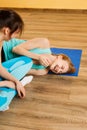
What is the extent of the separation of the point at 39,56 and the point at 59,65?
0.19 metres

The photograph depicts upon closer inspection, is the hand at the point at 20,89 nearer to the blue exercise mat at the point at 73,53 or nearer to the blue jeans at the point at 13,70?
the blue jeans at the point at 13,70

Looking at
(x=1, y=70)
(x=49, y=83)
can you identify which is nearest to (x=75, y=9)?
(x=49, y=83)

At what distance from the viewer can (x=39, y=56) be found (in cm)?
204

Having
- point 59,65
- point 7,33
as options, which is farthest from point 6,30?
point 59,65

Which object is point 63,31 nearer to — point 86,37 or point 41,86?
point 86,37

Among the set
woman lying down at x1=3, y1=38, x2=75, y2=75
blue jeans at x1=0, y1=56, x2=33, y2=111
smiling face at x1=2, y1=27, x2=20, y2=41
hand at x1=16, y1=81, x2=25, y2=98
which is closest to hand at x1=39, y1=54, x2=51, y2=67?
woman lying down at x1=3, y1=38, x2=75, y2=75

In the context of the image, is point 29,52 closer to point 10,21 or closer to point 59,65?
point 59,65

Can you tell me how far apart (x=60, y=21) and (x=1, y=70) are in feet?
6.54

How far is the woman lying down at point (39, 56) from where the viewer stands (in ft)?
6.66

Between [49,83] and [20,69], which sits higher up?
[20,69]

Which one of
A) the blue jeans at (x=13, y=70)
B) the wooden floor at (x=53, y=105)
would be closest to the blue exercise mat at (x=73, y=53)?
the wooden floor at (x=53, y=105)

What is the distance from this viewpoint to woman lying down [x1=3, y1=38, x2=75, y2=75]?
2.03 m

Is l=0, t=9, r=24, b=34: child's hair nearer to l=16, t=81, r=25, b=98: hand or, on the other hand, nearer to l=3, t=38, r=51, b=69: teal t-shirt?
l=16, t=81, r=25, b=98: hand

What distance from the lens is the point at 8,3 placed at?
4.10m
